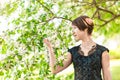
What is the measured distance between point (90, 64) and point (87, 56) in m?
0.10

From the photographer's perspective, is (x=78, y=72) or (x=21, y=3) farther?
(x=21, y=3)

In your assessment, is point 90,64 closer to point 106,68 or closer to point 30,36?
point 106,68

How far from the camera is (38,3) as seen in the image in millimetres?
6543

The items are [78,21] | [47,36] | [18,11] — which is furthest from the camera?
[18,11]

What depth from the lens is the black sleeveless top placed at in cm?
521

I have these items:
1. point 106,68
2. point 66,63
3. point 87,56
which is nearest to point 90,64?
point 87,56

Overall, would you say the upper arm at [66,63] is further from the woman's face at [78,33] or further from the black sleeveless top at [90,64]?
the woman's face at [78,33]

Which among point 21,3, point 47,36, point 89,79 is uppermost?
point 21,3

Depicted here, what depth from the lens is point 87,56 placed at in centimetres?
525

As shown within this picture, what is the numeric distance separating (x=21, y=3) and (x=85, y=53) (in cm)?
157

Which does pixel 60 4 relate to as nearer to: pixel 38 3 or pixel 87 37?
pixel 38 3

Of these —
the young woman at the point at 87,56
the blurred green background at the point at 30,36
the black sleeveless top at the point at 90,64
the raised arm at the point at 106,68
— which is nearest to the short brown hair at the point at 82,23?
the young woman at the point at 87,56

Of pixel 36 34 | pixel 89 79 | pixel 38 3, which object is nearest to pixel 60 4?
pixel 38 3

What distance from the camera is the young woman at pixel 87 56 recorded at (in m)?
5.15
